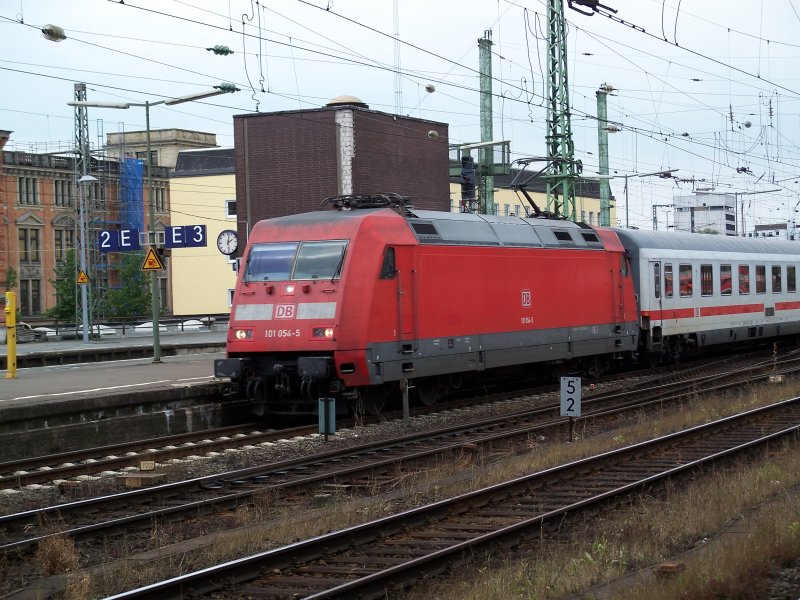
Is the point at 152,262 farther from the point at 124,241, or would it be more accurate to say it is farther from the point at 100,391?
the point at 124,241

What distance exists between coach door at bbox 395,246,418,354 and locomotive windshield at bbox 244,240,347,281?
3.55ft

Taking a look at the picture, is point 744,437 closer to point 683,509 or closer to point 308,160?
point 683,509

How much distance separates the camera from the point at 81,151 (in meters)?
49.6

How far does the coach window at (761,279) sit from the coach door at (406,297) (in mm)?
16859

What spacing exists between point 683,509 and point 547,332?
11.9 metres

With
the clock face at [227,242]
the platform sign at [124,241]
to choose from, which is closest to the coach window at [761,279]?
the clock face at [227,242]

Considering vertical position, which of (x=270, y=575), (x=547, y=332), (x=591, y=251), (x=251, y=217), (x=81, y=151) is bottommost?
(x=270, y=575)

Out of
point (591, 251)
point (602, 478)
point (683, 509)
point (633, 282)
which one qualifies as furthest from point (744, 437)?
point (633, 282)

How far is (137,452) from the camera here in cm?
1623

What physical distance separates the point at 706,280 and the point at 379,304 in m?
14.5

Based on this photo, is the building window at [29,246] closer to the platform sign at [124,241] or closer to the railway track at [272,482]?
the platform sign at [124,241]

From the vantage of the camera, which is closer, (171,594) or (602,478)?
(171,594)

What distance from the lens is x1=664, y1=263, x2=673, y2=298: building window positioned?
27312 mm

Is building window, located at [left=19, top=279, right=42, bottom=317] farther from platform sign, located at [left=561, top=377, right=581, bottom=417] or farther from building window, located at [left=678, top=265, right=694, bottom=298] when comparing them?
platform sign, located at [left=561, top=377, right=581, bottom=417]
